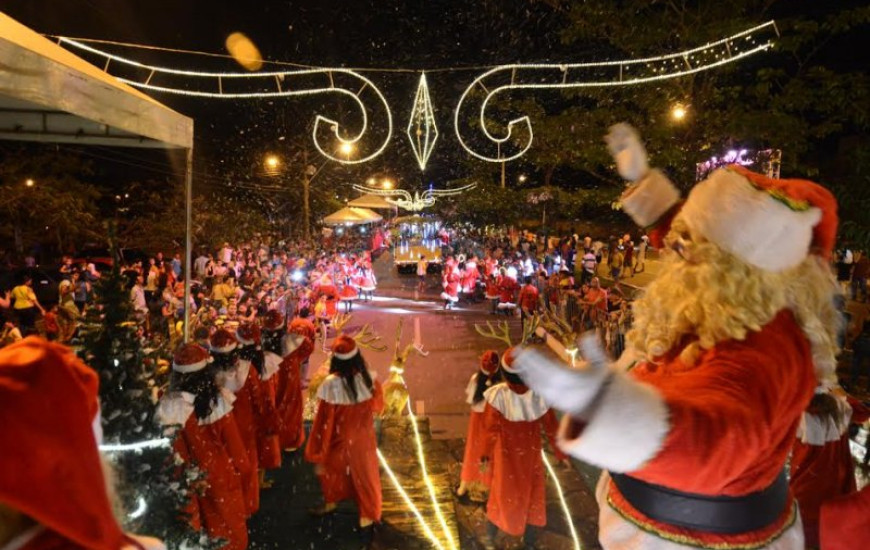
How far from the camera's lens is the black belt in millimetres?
1549

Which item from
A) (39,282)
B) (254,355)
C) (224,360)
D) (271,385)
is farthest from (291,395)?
(39,282)

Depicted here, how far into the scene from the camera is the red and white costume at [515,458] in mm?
4645

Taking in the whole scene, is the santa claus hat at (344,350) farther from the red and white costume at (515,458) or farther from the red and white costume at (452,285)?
the red and white costume at (452,285)

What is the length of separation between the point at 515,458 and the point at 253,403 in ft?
8.79

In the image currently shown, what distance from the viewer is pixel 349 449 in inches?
193

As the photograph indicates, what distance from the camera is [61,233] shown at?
18.5 metres

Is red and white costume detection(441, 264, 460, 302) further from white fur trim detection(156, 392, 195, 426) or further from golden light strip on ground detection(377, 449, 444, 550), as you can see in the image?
white fur trim detection(156, 392, 195, 426)

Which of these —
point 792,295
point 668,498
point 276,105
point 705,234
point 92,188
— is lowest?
point 668,498

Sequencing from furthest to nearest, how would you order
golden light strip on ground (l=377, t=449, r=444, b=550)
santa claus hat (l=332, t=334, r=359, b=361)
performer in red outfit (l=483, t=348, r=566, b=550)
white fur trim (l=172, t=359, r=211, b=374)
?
santa claus hat (l=332, t=334, r=359, b=361), golden light strip on ground (l=377, t=449, r=444, b=550), performer in red outfit (l=483, t=348, r=566, b=550), white fur trim (l=172, t=359, r=211, b=374)

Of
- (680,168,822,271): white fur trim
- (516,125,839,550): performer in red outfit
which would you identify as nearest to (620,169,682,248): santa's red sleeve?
(516,125,839,550): performer in red outfit

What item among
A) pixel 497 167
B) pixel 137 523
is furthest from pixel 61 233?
pixel 137 523

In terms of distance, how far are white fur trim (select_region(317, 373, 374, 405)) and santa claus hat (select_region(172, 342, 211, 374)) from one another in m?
1.21

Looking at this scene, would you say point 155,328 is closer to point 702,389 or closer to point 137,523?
point 137,523

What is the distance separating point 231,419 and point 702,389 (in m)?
Answer: 3.79
